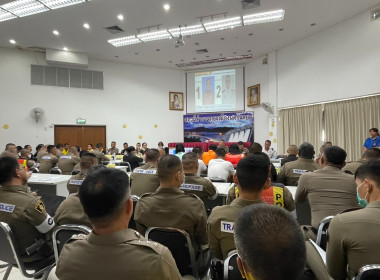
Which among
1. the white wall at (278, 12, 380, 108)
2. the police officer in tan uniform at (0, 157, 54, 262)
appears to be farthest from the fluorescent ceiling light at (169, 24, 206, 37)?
the police officer in tan uniform at (0, 157, 54, 262)

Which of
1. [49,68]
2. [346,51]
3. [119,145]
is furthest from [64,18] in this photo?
[346,51]

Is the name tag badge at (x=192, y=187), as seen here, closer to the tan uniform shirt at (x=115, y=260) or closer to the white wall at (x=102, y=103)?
the tan uniform shirt at (x=115, y=260)

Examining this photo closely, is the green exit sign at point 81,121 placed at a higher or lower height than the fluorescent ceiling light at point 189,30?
lower

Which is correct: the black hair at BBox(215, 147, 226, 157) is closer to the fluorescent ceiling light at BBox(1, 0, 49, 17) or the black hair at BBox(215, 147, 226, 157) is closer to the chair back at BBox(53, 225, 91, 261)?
the chair back at BBox(53, 225, 91, 261)

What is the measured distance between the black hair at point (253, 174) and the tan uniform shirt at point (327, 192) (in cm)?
102

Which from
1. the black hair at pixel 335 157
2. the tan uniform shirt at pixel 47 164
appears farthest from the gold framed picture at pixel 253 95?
the black hair at pixel 335 157

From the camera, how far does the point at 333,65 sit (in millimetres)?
8969

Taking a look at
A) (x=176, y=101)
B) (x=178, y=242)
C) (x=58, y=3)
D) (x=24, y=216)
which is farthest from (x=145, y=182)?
(x=176, y=101)

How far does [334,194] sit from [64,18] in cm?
896

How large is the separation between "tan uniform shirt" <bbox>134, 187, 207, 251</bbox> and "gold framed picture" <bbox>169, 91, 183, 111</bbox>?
12.1m

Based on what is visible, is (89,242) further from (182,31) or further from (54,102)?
(54,102)

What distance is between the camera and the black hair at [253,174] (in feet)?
5.45

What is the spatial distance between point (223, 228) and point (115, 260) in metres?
0.77

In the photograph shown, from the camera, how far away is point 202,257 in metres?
1.92
